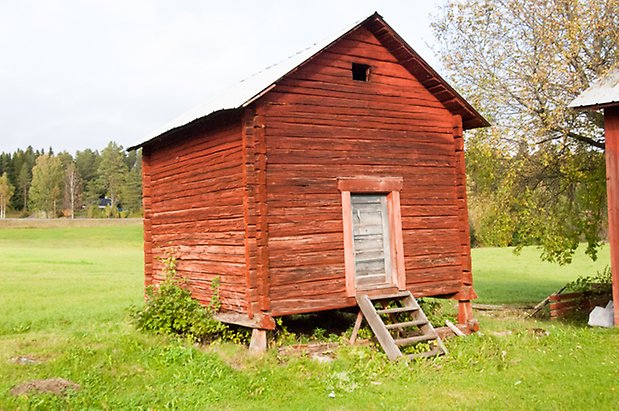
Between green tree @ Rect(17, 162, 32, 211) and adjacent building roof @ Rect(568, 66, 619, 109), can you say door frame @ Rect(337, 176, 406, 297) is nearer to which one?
adjacent building roof @ Rect(568, 66, 619, 109)

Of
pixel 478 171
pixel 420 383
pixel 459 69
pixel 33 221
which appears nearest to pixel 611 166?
pixel 478 171

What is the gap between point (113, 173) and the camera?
111 metres

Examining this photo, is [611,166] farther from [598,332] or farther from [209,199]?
[209,199]

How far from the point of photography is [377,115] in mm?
14312

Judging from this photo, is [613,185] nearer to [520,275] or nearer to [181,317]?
[181,317]

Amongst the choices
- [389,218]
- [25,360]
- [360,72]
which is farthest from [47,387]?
[360,72]

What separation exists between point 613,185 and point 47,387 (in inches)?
506

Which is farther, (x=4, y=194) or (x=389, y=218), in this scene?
(x=4, y=194)

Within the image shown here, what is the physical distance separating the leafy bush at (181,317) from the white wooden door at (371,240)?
3.16 meters

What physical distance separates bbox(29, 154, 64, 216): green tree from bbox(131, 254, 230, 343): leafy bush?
95.5 metres

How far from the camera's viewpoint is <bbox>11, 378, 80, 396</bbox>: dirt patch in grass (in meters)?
9.31

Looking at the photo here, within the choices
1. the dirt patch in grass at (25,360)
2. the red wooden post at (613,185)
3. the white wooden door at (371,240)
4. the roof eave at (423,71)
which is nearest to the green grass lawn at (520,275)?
the red wooden post at (613,185)

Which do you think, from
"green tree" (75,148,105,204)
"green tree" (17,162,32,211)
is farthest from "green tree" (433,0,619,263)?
"green tree" (17,162,32,211)

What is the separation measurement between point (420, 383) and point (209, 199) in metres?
6.23
